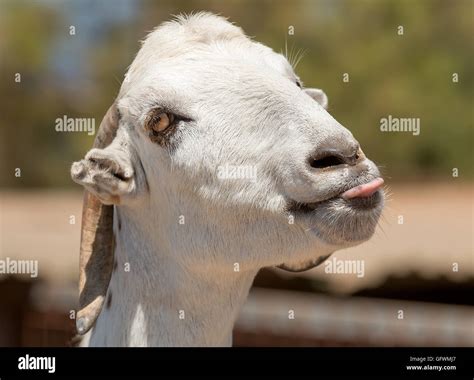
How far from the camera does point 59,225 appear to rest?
2867cm

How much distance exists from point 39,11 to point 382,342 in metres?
30.8

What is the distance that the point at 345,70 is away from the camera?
3509 cm

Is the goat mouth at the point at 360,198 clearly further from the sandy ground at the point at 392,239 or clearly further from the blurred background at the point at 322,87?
the blurred background at the point at 322,87

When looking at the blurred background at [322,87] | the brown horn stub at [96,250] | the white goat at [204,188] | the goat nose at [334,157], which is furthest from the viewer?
the blurred background at [322,87]

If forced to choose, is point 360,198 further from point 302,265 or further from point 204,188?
point 302,265

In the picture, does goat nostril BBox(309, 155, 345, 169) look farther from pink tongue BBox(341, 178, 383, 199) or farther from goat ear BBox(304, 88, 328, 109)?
goat ear BBox(304, 88, 328, 109)

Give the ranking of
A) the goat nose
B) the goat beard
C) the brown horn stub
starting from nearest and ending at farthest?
the goat nose < the brown horn stub < the goat beard

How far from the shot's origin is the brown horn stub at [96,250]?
4.50m

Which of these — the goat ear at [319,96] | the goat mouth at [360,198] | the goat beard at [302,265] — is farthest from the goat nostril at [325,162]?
the goat ear at [319,96]

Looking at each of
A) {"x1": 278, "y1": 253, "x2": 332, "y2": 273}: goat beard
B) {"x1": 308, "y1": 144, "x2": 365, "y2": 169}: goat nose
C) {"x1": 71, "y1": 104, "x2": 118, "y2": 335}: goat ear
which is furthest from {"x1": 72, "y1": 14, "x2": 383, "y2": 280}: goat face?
{"x1": 278, "y1": 253, "x2": 332, "y2": 273}: goat beard

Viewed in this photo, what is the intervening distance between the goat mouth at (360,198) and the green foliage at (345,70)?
86.3 ft

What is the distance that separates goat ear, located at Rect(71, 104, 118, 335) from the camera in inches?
177

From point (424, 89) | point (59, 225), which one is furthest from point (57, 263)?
point (424, 89)

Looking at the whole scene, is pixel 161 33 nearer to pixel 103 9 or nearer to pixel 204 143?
pixel 204 143
